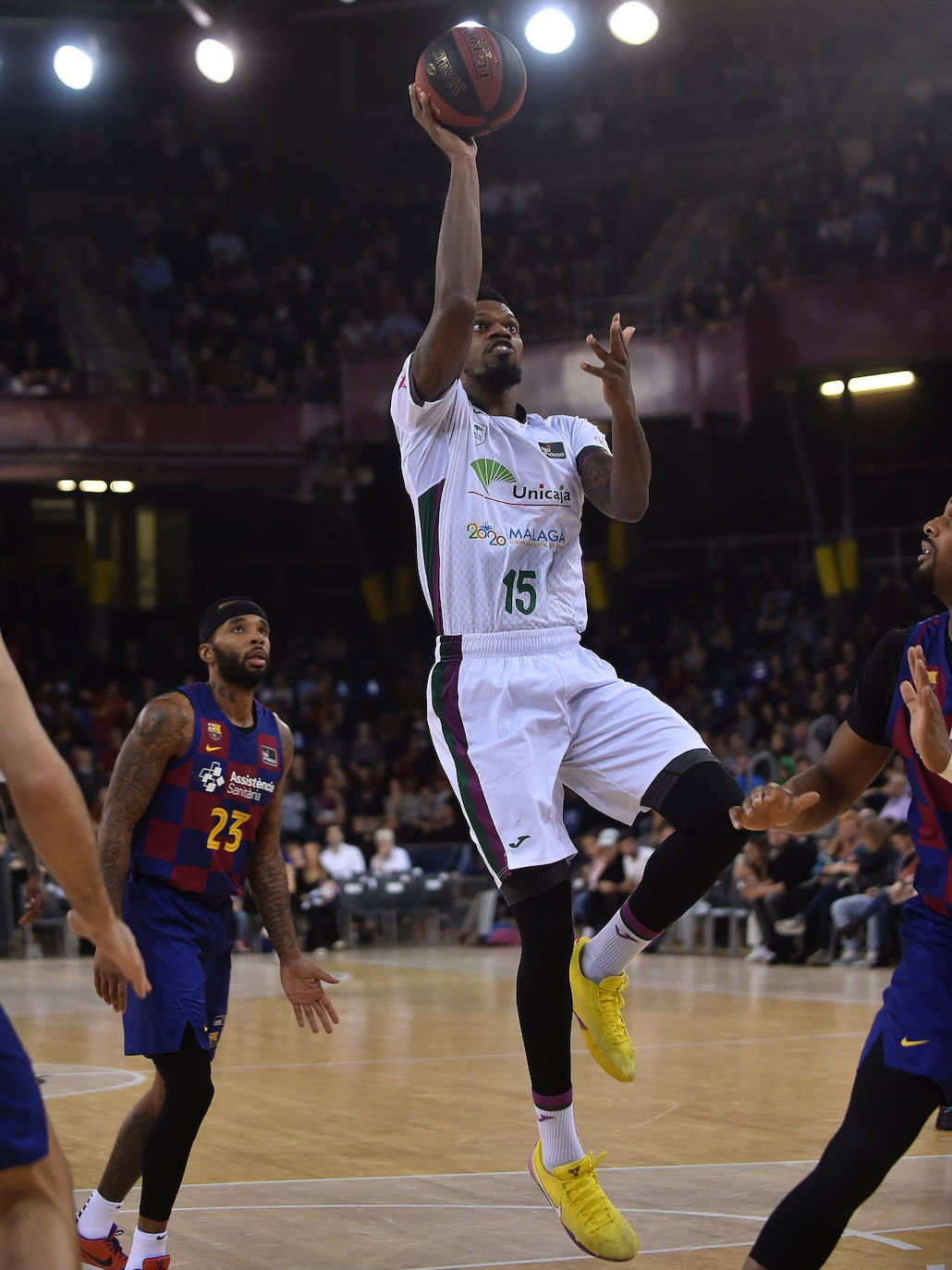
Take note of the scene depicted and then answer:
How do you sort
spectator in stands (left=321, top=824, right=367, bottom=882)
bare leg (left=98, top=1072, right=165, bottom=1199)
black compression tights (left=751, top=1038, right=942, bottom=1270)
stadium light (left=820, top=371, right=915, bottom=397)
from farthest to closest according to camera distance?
stadium light (left=820, top=371, right=915, bottom=397) → spectator in stands (left=321, top=824, right=367, bottom=882) → bare leg (left=98, top=1072, right=165, bottom=1199) → black compression tights (left=751, top=1038, right=942, bottom=1270)

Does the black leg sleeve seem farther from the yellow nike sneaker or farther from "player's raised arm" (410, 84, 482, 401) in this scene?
"player's raised arm" (410, 84, 482, 401)

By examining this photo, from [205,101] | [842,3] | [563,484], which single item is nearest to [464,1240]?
[563,484]

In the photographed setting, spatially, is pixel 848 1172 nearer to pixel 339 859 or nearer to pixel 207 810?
pixel 207 810

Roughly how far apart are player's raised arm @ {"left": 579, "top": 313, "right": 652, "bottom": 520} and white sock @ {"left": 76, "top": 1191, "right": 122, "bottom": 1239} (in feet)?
8.95

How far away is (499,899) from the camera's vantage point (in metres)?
18.6

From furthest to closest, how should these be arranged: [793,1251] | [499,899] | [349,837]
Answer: [349,837] → [499,899] → [793,1251]

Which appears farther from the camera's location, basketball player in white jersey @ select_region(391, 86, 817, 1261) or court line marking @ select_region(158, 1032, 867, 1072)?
court line marking @ select_region(158, 1032, 867, 1072)

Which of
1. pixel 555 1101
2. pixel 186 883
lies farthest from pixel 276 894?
pixel 555 1101

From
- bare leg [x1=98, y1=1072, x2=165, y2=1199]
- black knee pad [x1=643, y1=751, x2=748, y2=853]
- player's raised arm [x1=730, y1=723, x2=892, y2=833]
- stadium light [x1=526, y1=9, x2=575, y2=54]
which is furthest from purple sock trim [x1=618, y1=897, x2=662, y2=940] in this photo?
stadium light [x1=526, y1=9, x2=575, y2=54]

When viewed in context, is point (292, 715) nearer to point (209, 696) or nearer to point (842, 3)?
point (842, 3)

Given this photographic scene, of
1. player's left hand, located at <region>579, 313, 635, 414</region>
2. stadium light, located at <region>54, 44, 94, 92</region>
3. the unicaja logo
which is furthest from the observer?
stadium light, located at <region>54, 44, 94, 92</region>

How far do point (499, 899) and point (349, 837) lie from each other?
8.76ft

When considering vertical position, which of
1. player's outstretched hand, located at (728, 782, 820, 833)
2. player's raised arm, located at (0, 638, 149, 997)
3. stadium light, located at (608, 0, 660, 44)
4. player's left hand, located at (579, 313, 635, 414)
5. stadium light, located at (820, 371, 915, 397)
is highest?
stadium light, located at (608, 0, 660, 44)

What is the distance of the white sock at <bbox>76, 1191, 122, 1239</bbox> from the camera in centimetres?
485
